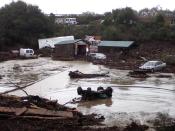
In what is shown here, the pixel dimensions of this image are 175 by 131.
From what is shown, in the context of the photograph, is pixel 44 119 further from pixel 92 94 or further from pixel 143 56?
pixel 143 56

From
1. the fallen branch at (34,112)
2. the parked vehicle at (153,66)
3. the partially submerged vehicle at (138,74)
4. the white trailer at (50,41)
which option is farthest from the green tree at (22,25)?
the fallen branch at (34,112)

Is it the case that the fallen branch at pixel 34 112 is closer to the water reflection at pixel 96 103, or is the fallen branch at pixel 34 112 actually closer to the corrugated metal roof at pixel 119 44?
the water reflection at pixel 96 103

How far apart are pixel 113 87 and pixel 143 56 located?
24150 millimetres

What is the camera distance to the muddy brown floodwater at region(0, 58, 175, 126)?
23406mm

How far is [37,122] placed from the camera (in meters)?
18.7

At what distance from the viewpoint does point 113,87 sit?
109ft

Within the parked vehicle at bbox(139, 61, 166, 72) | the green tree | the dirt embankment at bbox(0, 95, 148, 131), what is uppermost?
the green tree

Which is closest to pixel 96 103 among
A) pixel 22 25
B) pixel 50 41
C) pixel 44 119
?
pixel 44 119

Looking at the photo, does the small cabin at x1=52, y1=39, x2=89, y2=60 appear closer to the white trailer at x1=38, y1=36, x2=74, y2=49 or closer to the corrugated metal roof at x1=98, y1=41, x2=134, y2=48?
the corrugated metal roof at x1=98, y1=41, x2=134, y2=48

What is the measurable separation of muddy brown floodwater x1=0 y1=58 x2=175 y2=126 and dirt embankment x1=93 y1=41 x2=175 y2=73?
2678mm

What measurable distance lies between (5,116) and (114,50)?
43.7 m

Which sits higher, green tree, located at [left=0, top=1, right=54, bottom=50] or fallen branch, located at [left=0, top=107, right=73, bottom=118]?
green tree, located at [left=0, top=1, right=54, bottom=50]

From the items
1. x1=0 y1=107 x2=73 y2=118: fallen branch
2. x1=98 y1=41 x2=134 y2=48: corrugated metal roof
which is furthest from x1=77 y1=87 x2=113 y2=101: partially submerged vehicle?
x1=98 y1=41 x2=134 y2=48: corrugated metal roof

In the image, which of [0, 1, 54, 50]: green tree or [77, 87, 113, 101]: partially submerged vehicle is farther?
[0, 1, 54, 50]: green tree
